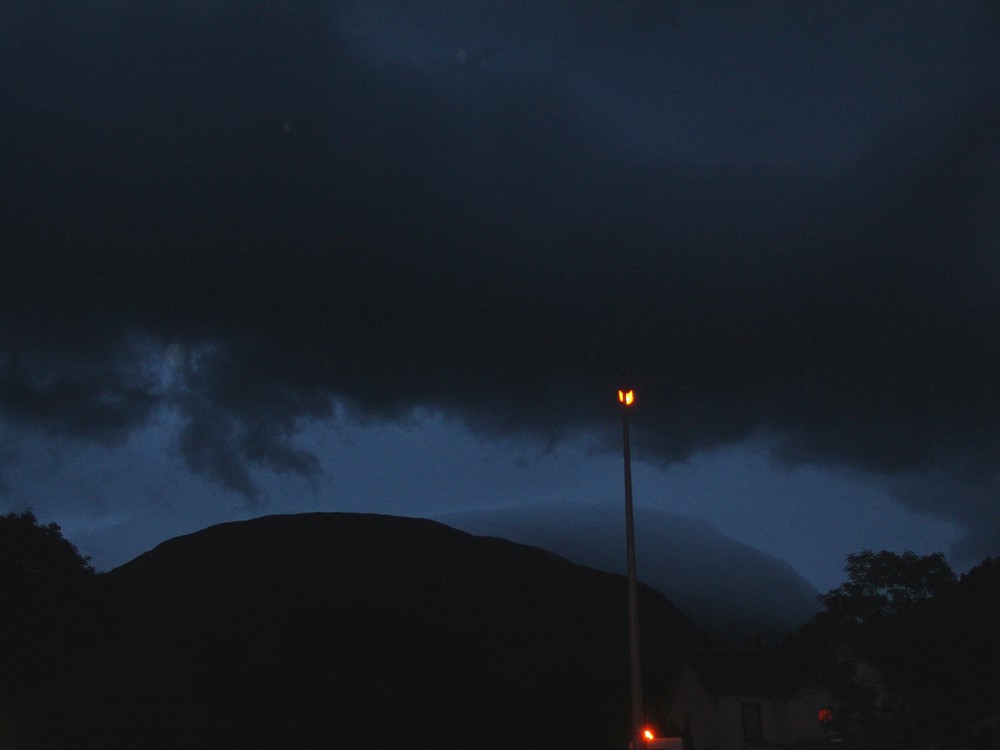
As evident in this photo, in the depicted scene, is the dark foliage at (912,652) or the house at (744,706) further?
the house at (744,706)

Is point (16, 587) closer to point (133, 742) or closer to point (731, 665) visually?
point (133, 742)

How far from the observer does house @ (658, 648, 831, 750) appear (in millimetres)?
50312

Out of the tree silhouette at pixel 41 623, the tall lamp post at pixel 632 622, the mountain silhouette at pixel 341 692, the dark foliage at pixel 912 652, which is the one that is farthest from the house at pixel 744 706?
the tree silhouette at pixel 41 623

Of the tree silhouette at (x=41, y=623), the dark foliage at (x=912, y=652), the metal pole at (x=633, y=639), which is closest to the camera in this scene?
the metal pole at (x=633, y=639)

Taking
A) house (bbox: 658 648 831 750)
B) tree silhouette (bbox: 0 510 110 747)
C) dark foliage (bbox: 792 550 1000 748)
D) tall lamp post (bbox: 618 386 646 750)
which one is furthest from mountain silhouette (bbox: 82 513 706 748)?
tall lamp post (bbox: 618 386 646 750)

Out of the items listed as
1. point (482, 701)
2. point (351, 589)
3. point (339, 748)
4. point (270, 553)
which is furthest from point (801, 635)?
point (270, 553)

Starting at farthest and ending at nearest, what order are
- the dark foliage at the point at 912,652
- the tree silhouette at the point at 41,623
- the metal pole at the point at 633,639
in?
1. the tree silhouette at the point at 41,623
2. the dark foliage at the point at 912,652
3. the metal pole at the point at 633,639

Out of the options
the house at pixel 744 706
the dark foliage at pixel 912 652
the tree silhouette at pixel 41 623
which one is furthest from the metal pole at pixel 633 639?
the tree silhouette at pixel 41 623

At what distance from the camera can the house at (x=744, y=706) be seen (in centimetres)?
5031

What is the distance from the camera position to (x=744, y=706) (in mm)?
51812

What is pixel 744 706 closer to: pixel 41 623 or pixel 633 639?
pixel 633 639

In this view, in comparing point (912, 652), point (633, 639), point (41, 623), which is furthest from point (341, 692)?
point (633, 639)

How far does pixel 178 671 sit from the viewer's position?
75938 millimetres

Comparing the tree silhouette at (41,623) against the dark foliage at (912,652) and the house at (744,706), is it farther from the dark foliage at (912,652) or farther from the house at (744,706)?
the dark foliage at (912,652)
